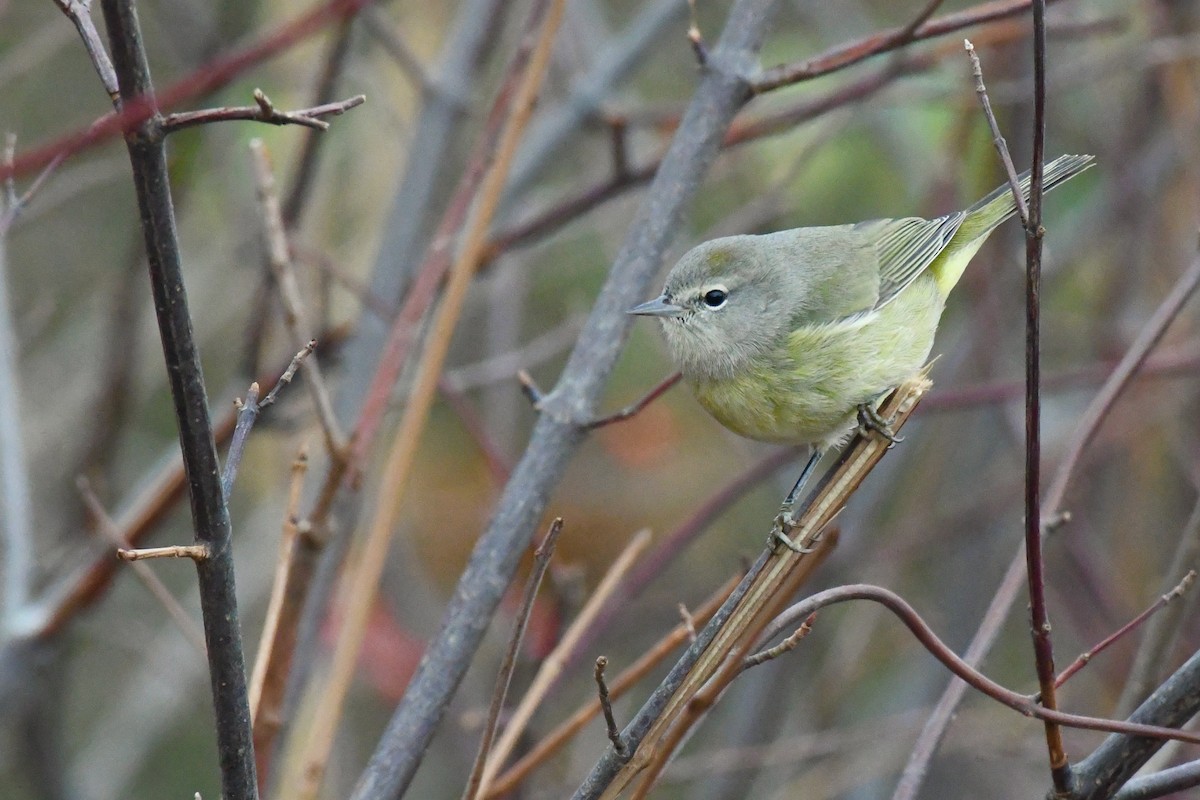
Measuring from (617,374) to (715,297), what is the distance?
2.98m

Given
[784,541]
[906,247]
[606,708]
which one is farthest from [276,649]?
[906,247]

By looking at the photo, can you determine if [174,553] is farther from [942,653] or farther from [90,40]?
[942,653]

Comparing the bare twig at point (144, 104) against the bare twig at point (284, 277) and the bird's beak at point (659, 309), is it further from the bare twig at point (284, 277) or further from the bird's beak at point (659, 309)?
the bird's beak at point (659, 309)

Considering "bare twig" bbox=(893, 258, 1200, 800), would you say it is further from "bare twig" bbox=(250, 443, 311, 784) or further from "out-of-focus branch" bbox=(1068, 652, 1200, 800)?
"bare twig" bbox=(250, 443, 311, 784)

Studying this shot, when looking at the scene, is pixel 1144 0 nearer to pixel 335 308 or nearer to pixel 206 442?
pixel 335 308

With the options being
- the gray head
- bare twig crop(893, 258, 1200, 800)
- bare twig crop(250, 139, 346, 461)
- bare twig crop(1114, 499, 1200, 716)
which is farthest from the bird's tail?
bare twig crop(250, 139, 346, 461)

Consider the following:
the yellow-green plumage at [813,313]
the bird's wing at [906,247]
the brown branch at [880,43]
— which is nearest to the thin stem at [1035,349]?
the brown branch at [880,43]

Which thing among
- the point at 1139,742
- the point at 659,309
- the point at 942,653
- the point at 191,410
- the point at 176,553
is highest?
the point at 659,309

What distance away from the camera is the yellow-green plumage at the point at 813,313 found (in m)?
3.07

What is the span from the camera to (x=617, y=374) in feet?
21.1

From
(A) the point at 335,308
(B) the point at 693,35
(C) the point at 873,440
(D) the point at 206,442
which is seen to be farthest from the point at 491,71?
(D) the point at 206,442

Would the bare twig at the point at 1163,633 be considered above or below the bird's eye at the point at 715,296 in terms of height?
below

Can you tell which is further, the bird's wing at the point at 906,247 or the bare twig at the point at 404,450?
the bird's wing at the point at 906,247

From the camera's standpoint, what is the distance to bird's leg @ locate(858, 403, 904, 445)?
2.34 metres
